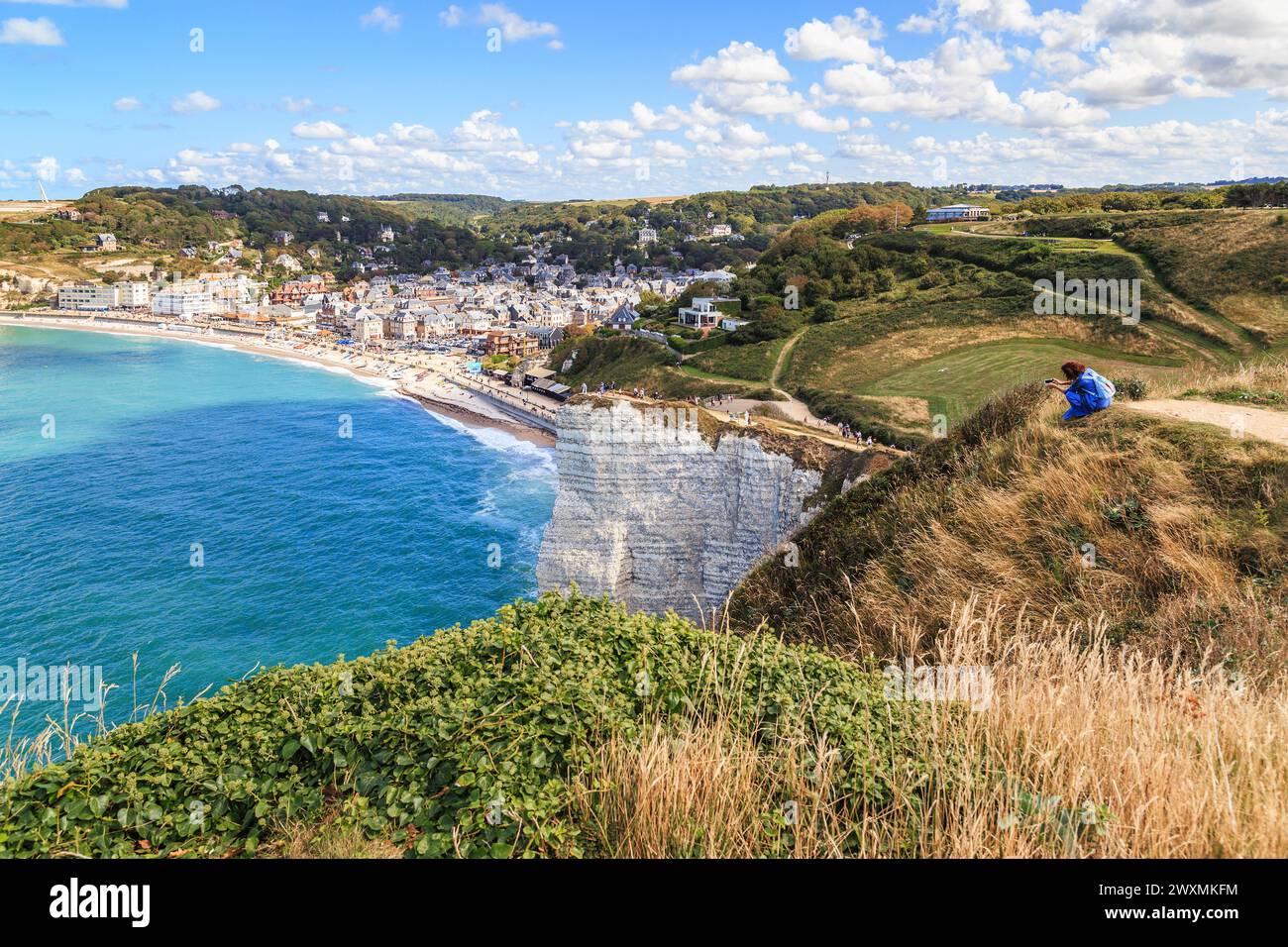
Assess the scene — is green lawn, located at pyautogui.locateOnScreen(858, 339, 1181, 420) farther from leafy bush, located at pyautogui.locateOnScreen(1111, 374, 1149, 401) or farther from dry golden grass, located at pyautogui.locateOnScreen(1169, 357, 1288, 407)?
leafy bush, located at pyautogui.locateOnScreen(1111, 374, 1149, 401)

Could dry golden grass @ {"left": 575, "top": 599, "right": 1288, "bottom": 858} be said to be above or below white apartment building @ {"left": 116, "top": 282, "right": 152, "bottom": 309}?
below

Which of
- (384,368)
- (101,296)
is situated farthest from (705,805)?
(101,296)

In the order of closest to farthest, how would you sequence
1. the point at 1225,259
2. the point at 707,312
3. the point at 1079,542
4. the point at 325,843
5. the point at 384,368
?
the point at 325,843 → the point at 1079,542 → the point at 1225,259 → the point at 707,312 → the point at 384,368

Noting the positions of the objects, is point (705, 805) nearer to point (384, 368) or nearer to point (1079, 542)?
point (1079, 542)

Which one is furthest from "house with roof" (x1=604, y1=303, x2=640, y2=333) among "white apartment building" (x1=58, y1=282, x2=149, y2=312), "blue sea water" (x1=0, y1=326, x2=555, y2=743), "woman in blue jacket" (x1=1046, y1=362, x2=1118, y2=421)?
"white apartment building" (x1=58, y1=282, x2=149, y2=312)

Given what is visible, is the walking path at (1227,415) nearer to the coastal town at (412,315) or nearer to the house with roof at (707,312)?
the coastal town at (412,315)

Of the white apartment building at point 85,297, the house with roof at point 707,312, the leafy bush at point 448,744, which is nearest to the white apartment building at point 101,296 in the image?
the white apartment building at point 85,297
